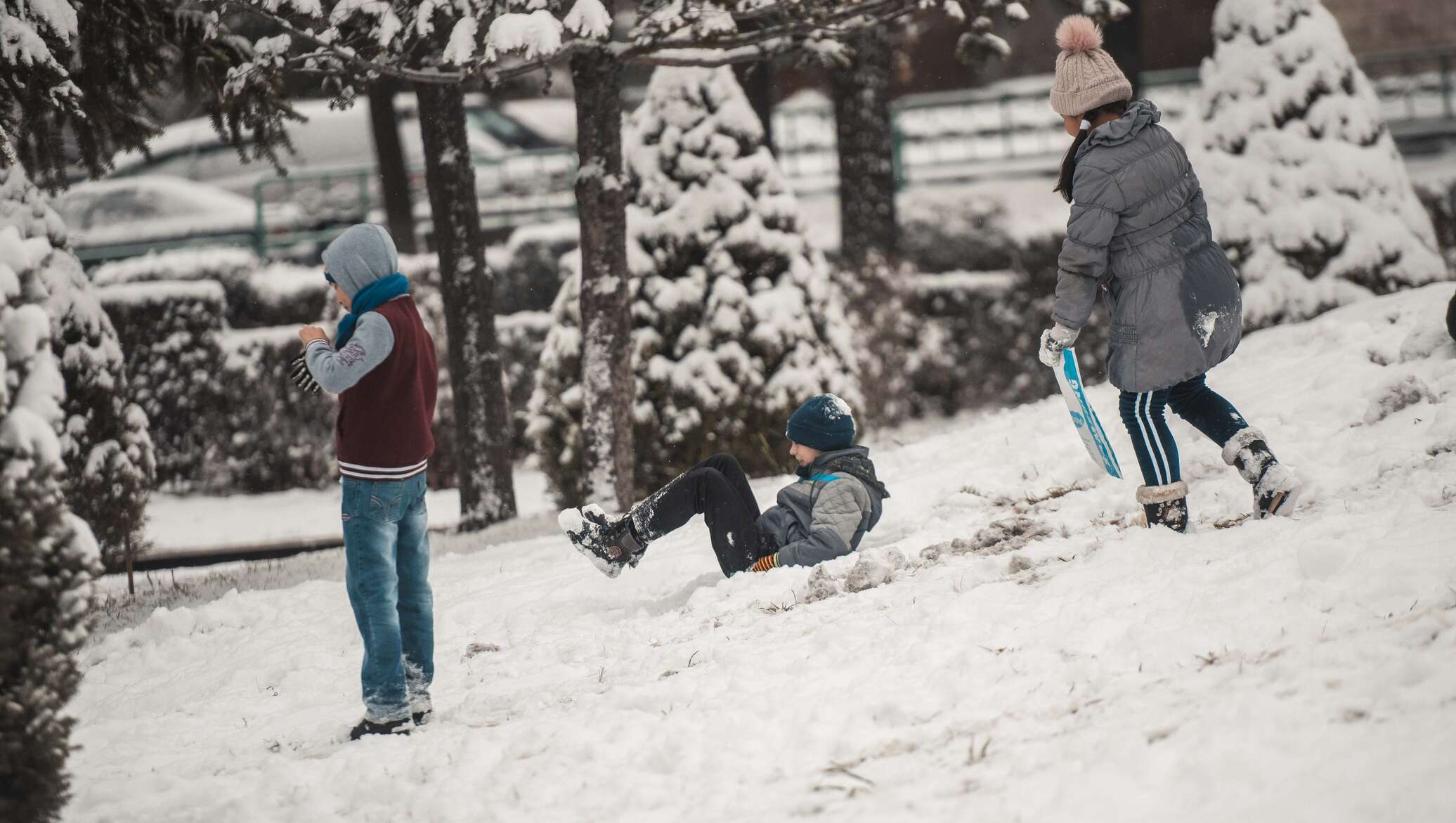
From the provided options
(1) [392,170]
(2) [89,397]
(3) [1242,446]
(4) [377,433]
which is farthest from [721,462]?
(1) [392,170]

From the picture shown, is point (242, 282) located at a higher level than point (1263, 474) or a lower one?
higher

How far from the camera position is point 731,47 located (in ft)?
23.7

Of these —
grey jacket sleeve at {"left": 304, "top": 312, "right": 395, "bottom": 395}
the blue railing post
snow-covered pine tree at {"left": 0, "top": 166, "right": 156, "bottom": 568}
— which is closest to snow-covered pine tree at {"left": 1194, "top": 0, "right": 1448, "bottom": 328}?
grey jacket sleeve at {"left": 304, "top": 312, "right": 395, "bottom": 395}

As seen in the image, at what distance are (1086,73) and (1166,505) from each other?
5.19 feet

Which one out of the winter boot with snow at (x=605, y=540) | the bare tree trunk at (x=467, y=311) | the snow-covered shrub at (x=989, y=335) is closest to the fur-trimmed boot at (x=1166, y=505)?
the winter boot with snow at (x=605, y=540)

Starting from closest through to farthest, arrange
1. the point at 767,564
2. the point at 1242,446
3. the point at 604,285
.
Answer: the point at 1242,446
the point at 767,564
the point at 604,285

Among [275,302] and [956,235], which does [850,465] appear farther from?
[956,235]

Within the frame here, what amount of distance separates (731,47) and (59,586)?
504 centimetres

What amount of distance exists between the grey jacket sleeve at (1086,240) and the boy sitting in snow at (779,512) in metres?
1.02

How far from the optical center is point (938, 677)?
146 inches

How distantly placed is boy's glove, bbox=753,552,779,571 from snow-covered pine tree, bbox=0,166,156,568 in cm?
402

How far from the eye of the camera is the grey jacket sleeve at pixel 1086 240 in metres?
4.40

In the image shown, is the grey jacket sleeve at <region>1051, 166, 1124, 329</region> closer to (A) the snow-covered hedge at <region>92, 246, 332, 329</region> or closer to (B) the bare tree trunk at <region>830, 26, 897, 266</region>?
(B) the bare tree trunk at <region>830, 26, 897, 266</region>

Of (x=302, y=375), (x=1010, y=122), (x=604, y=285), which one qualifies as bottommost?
(x=604, y=285)
